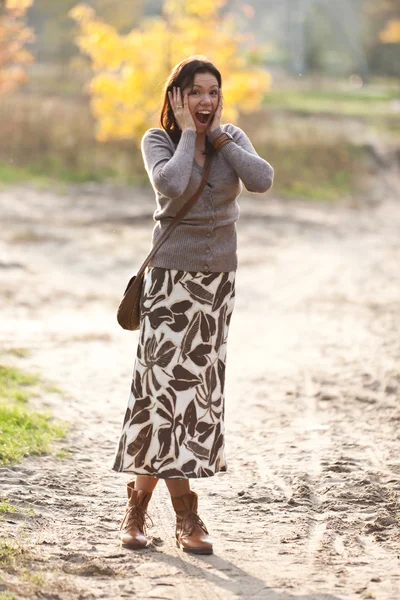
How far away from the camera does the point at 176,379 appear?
4414 mm

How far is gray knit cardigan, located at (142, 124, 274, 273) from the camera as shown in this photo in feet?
14.4

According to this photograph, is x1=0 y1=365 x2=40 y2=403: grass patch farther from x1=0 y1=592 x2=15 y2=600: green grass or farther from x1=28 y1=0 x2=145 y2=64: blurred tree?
x1=28 y1=0 x2=145 y2=64: blurred tree

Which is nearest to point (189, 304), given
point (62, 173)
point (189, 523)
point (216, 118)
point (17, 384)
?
point (216, 118)

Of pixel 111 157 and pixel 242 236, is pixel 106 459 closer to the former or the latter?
pixel 242 236

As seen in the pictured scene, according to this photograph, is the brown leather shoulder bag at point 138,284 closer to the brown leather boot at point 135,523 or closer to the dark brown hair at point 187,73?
the dark brown hair at point 187,73

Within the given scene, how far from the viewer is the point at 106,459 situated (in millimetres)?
6320

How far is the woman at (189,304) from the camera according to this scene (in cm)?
Result: 441

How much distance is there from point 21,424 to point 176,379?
8.35 feet

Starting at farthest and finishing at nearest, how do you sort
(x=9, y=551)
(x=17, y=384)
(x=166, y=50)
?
(x=166, y=50) → (x=17, y=384) → (x=9, y=551)

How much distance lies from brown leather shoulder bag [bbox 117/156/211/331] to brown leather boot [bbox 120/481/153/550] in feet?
2.53

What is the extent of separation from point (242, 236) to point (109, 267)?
3.81m

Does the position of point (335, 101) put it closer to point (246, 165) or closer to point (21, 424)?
point (21, 424)

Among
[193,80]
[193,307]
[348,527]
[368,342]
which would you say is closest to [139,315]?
[193,307]

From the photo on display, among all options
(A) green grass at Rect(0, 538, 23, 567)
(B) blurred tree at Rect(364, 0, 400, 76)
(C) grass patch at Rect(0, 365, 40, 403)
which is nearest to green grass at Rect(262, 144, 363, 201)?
(C) grass patch at Rect(0, 365, 40, 403)
